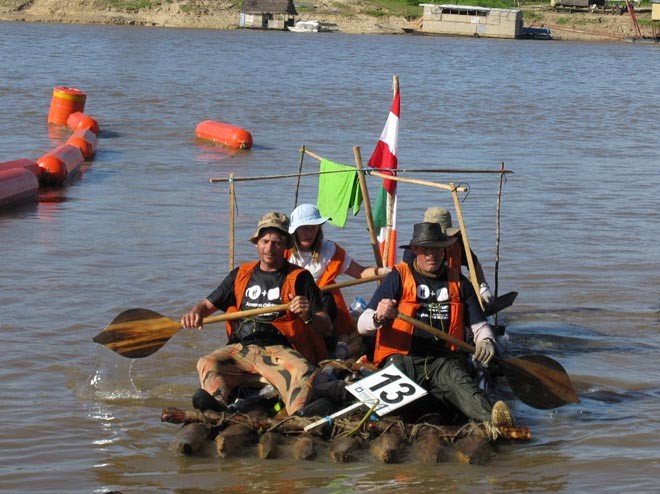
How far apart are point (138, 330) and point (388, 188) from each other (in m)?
3.32

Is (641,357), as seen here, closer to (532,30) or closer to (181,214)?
(181,214)

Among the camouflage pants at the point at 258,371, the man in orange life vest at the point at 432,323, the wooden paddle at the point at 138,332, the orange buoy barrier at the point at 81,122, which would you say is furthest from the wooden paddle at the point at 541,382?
the orange buoy barrier at the point at 81,122

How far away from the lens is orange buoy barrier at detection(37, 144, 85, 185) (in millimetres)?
19875

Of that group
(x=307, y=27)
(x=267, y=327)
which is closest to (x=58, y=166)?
(x=267, y=327)

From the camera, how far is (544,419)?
923 centimetres

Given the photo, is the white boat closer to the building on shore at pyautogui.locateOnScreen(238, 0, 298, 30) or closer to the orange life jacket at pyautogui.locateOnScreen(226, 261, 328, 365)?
the building on shore at pyautogui.locateOnScreen(238, 0, 298, 30)

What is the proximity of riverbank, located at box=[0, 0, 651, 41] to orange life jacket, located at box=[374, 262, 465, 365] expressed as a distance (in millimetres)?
80848

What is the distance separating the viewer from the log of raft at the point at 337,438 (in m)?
7.90

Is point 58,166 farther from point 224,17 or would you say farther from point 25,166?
point 224,17

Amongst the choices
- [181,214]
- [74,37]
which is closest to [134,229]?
[181,214]

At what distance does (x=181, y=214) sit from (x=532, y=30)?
7368cm

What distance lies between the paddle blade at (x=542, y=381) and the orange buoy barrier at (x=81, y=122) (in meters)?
18.9

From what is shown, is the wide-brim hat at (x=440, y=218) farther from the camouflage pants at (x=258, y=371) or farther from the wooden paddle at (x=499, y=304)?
the camouflage pants at (x=258, y=371)

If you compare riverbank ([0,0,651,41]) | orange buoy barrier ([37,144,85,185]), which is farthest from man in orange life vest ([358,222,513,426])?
riverbank ([0,0,651,41])
